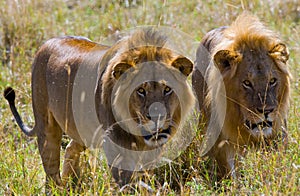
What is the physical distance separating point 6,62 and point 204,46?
3152mm

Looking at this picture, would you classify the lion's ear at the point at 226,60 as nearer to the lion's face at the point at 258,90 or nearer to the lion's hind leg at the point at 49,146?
the lion's face at the point at 258,90

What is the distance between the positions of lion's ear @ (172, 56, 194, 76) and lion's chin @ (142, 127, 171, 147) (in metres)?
0.36

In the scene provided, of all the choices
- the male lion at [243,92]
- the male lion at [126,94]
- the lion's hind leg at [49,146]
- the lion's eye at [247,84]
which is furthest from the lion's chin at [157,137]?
the lion's hind leg at [49,146]

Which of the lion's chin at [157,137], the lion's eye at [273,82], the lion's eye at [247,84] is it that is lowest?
the lion's chin at [157,137]

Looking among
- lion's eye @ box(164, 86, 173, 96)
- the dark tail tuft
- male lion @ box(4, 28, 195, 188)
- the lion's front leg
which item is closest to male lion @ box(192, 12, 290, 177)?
male lion @ box(4, 28, 195, 188)

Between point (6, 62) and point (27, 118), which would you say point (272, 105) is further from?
point (6, 62)

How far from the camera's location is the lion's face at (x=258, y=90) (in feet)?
12.4

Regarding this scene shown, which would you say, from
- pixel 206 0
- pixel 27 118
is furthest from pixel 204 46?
pixel 206 0

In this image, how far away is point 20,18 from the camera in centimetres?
750

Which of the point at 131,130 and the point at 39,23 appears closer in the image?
the point at 131,130

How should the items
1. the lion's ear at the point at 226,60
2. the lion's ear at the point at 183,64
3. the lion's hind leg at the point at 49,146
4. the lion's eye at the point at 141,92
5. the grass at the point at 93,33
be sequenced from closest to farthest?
the lion's eye at the point at 141,92
the lion's ear at the point at 183,64
the grass at the point at 93,33
the lion's ear at the point at 226,60
the lion's hind leg at the point at 49,146

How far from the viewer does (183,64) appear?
364cm

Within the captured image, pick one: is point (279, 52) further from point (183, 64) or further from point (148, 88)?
point (148, 88)

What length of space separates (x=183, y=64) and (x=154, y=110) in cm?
41
